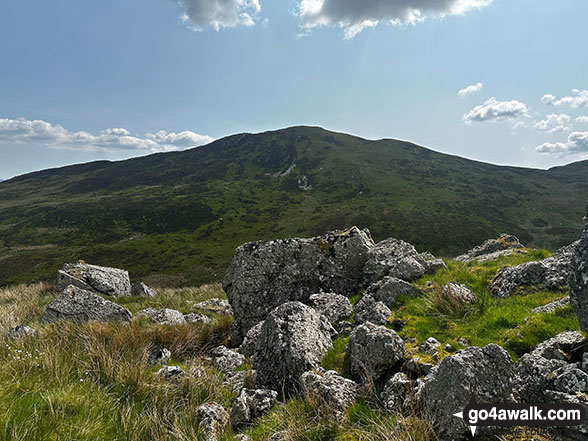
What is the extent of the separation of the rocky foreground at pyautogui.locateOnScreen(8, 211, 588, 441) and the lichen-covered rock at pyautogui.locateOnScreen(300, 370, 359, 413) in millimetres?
17

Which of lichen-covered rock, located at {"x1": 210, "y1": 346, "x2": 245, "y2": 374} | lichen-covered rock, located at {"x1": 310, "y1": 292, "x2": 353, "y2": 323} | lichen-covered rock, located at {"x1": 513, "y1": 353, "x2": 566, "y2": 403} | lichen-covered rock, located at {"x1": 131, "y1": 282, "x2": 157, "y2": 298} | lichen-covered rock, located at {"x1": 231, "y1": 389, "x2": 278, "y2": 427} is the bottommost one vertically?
lichen-covered rock, located at {"x1": 131, "y1": 282, "x2": 157, "y2": 298}

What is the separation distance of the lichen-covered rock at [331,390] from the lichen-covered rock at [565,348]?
2982 millimetres

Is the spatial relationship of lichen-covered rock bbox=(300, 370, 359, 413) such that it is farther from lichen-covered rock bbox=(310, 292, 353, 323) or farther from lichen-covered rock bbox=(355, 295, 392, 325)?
lichen-covered rock bbox=(310, 292, 353, 323)

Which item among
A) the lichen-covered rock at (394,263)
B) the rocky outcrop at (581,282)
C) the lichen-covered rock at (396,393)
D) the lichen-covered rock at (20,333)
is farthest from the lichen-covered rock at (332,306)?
the lichen-covered rock at (20,333)

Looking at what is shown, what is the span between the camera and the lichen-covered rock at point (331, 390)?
4.39m

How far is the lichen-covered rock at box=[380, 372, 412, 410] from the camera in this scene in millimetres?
4227

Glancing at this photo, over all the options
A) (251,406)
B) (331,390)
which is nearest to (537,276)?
(331,390)

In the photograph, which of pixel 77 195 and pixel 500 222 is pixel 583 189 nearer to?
pixel 500 222

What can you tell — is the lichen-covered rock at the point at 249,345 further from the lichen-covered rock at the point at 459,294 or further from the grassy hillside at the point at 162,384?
the lichen-covered rock at the point at 459,294

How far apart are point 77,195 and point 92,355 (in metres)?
216

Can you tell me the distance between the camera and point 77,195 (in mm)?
177625

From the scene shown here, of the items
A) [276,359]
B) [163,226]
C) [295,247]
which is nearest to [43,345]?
[276,359]

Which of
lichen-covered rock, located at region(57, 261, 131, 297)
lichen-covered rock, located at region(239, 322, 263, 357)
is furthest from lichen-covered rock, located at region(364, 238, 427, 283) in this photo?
lichen-covered rock, located at region(57, 261, 131, 297)

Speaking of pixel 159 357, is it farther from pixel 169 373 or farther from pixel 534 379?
pixel 534 379
